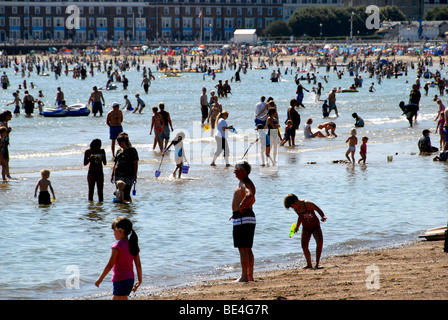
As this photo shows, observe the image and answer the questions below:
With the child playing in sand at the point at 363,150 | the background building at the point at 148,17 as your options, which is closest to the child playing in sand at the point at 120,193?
the child playing in sand at the point at 363,150

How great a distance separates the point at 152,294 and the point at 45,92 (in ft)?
209

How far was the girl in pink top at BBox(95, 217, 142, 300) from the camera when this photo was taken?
7598 mm

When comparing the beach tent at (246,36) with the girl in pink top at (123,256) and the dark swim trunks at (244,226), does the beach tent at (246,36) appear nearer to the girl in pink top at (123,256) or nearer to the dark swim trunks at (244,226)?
the dark swim trunks at (244,226)

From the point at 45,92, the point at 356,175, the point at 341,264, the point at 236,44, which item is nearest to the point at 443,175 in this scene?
the point at 356,175

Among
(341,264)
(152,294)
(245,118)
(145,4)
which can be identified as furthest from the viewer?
(145,4)

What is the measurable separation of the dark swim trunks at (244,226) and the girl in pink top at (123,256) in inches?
76.1

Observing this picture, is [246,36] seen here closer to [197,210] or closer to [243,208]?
[197,210]

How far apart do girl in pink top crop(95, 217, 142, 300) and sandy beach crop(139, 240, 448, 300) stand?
1424mm

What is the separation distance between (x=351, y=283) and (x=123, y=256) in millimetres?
3268

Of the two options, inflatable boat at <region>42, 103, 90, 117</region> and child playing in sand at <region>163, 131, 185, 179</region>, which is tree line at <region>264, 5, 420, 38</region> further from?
child playing in sand at <region>163, 131, 185, 179</region>

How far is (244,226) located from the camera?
9320 millimetres

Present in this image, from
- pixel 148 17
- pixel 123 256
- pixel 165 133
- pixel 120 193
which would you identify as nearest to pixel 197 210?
pixel 120 193

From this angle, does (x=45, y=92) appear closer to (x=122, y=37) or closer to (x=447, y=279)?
(x=447, y=279)

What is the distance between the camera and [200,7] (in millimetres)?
158250
